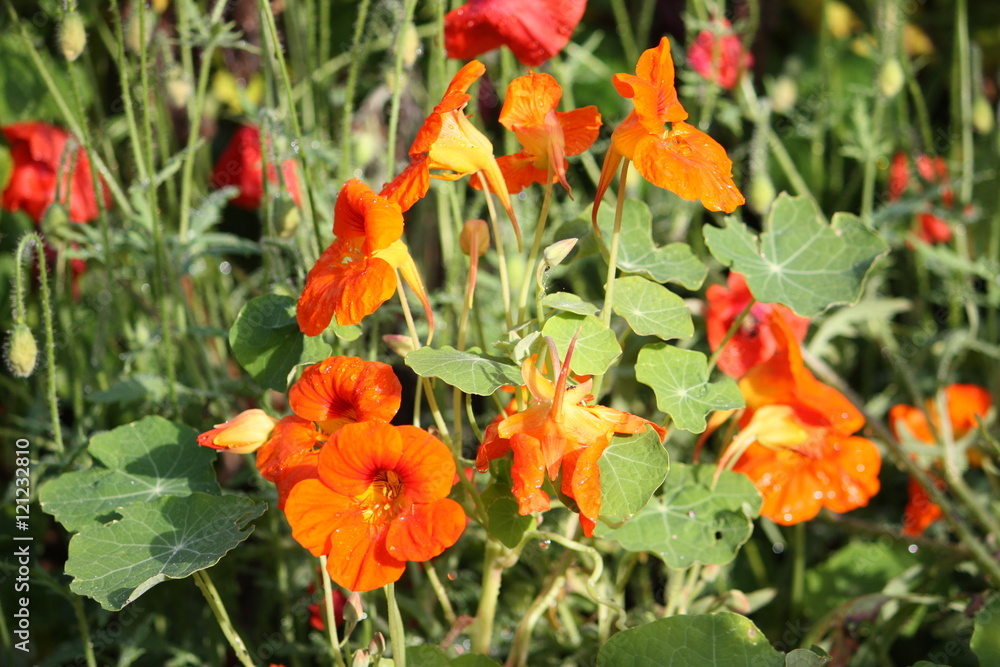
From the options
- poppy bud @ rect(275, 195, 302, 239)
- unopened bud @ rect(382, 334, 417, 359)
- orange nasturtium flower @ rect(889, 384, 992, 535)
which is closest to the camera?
unopened bud @ rect(382, 334, 417, 359)

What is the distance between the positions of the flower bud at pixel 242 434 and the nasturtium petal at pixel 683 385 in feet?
0.97

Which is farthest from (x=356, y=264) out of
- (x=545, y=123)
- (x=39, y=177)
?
(x=39, y=177)

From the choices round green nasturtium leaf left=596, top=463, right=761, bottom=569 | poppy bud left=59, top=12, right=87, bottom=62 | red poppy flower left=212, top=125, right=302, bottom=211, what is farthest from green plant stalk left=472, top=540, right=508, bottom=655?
red poppy flower left=212, top=125, right=302, bottom=211

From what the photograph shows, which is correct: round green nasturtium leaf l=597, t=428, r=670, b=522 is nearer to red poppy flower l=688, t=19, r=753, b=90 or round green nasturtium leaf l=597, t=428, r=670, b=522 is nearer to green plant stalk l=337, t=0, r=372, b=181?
green plant stalk l=337, t=0, r=372, b=181

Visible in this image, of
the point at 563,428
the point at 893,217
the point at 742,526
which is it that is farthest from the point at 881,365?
the point at 563,428

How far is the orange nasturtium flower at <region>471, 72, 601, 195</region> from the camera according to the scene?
67 centimetres

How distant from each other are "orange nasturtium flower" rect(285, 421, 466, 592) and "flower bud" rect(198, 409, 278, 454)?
10cm

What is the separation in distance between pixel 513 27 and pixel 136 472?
1.84 ft

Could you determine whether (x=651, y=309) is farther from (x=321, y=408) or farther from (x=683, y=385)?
(x=321, y=408)

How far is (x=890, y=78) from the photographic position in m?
1.25

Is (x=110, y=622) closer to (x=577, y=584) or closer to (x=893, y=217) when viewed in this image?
(x=577, y=584)

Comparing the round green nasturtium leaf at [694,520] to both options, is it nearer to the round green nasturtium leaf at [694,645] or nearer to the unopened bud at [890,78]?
the round green nasturtium leaf at [694,645]

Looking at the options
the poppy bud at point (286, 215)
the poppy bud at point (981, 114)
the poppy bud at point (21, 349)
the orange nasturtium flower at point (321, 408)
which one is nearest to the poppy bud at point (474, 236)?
the orange nasturtium flower at point (321, 408)

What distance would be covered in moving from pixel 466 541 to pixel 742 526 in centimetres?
35
